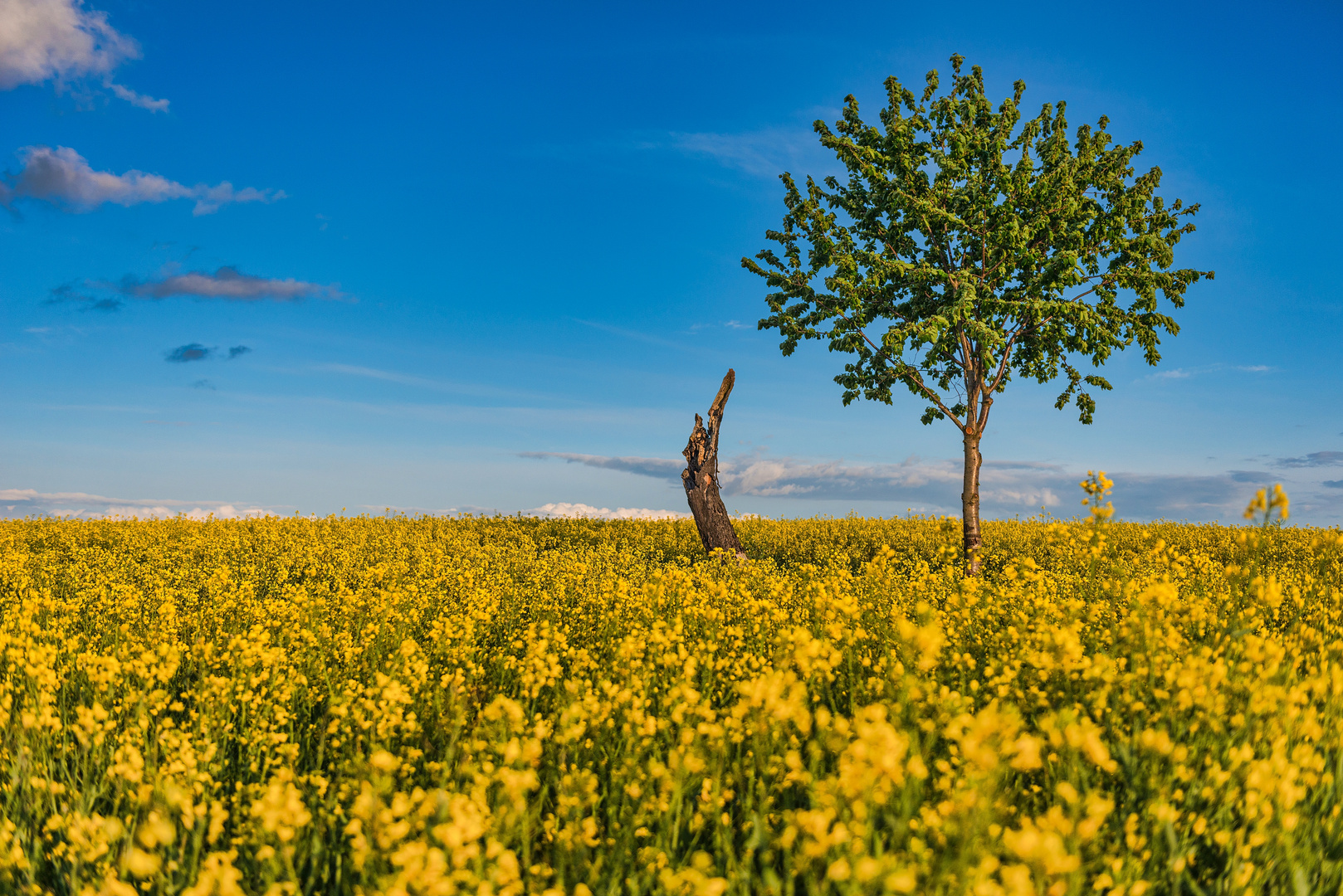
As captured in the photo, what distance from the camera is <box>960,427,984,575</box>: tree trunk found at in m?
15.0

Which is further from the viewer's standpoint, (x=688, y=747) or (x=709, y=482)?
(x=709, y=482)

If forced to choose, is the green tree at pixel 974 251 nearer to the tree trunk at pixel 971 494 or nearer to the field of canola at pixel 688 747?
the tree trunk at pixel 971 494

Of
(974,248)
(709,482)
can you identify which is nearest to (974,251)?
(974,248)

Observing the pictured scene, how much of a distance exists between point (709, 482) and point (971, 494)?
5.74m

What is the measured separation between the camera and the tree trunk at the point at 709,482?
1580 centimetres

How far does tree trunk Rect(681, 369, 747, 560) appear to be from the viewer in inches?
622

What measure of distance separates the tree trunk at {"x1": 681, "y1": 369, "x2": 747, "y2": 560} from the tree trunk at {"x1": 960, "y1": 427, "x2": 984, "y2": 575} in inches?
190

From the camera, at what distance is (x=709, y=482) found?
1605cm

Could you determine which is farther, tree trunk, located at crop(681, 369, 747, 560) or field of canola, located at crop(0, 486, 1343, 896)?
tree trunk, located at crop(681, 369, 747, 560)

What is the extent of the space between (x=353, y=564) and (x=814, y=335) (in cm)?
1070

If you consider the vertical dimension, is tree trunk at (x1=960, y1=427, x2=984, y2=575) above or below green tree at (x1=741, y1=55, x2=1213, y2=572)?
below

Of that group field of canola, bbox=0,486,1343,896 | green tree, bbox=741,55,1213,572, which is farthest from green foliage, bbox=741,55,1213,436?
field of canola, bbox=0,486,1343,896

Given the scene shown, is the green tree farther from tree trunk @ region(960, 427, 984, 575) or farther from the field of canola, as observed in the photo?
the field of canola

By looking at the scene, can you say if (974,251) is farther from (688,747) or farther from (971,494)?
(688,747)
